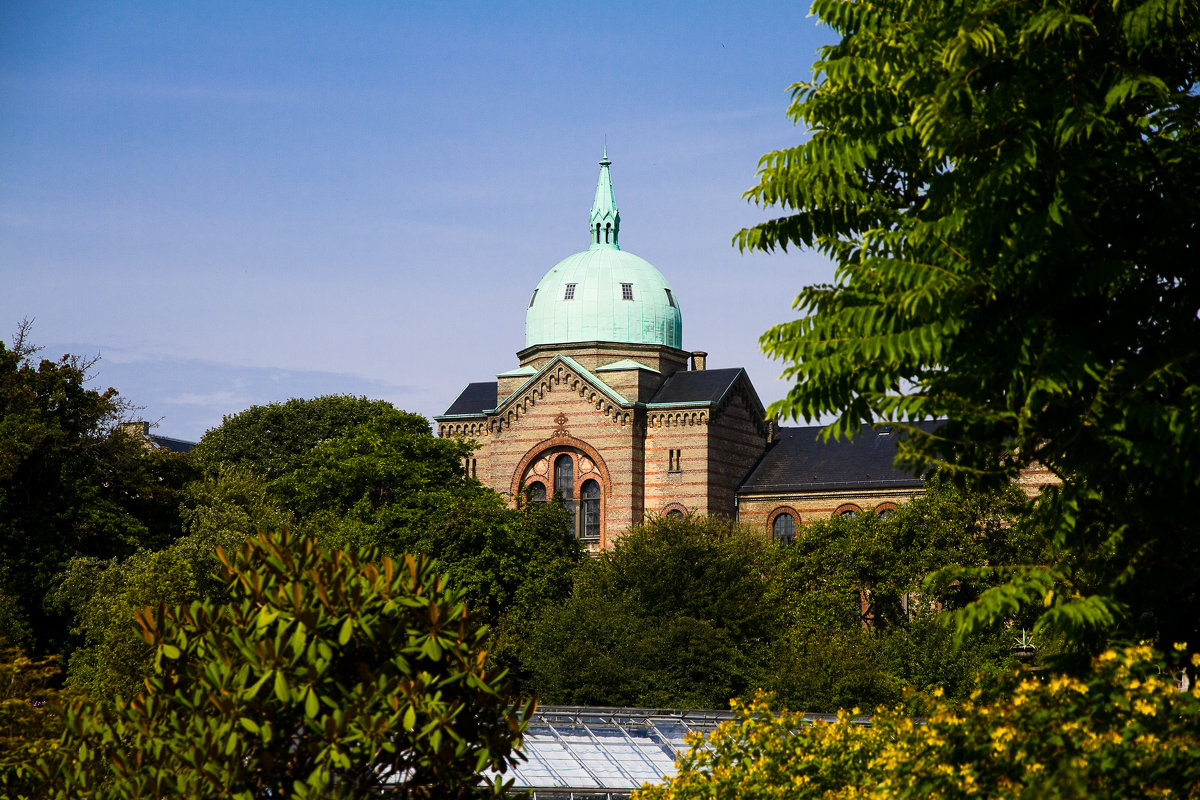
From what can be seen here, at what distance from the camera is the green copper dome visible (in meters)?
69.6

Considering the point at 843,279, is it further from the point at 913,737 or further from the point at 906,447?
the point at 913,737

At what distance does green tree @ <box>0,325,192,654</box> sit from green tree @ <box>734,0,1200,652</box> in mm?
37110

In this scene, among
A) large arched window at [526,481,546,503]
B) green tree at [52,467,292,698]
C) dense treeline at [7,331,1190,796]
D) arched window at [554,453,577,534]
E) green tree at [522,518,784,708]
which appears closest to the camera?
green tree at [52,467,292,698]

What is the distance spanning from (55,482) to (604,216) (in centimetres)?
3621

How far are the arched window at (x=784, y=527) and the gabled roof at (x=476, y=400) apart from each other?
15.9 metres

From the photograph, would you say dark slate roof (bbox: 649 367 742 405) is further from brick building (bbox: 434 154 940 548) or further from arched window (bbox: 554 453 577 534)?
arched window (bbox: 554 453 577 534)

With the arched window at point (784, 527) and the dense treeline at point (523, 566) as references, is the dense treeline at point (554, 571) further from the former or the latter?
the arched window at point (784, 527)

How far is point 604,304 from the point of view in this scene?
2746 inches

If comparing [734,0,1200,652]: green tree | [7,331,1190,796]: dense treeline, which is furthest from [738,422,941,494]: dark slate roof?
[734,0,1200,652]: green tree

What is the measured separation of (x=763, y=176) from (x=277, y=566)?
18.1ft

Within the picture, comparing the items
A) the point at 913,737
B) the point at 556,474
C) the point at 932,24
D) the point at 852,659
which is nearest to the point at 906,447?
the point at 913,737

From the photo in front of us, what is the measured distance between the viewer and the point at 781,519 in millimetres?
64750

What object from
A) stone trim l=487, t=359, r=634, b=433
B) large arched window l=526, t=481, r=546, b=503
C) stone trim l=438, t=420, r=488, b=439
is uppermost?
stone trim l=487, t=359, r=634, b=433

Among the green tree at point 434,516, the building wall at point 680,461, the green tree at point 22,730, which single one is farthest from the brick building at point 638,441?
the green tree at point 22,730
